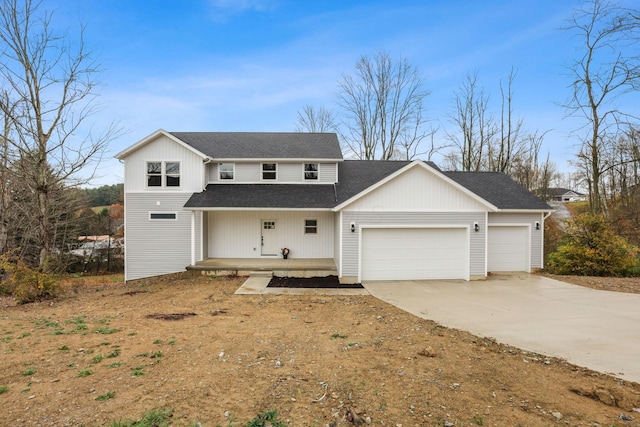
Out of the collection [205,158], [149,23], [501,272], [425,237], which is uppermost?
[149,23]

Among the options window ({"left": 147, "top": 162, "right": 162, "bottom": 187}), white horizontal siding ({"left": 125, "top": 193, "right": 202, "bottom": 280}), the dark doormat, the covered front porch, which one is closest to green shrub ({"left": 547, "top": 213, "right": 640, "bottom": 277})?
the dark doormat

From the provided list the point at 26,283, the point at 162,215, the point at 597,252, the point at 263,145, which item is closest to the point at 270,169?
the point at 263,145

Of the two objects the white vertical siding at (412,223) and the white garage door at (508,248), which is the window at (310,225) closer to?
the white vertical siding at (412,223)

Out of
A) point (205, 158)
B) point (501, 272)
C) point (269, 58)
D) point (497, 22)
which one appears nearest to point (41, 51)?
point (205, 158)

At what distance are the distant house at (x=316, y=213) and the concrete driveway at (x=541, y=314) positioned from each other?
4.28ft

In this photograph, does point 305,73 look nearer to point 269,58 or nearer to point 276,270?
point 269,58

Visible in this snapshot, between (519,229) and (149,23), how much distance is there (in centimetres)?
1915

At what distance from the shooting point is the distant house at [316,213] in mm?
11438

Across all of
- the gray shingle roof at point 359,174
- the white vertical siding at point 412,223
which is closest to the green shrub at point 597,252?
the white vertical siding at point 412,223

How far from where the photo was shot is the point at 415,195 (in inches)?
450

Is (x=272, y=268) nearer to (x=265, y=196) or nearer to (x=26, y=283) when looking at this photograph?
(x=265, y=196)

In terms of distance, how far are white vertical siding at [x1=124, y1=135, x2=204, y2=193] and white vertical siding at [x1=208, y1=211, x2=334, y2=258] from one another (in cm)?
182

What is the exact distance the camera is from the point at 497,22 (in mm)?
14922

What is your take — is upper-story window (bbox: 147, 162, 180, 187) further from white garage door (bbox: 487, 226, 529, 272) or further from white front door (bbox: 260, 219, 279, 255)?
white garage door (bbox: 487, 226, 529, 272)
